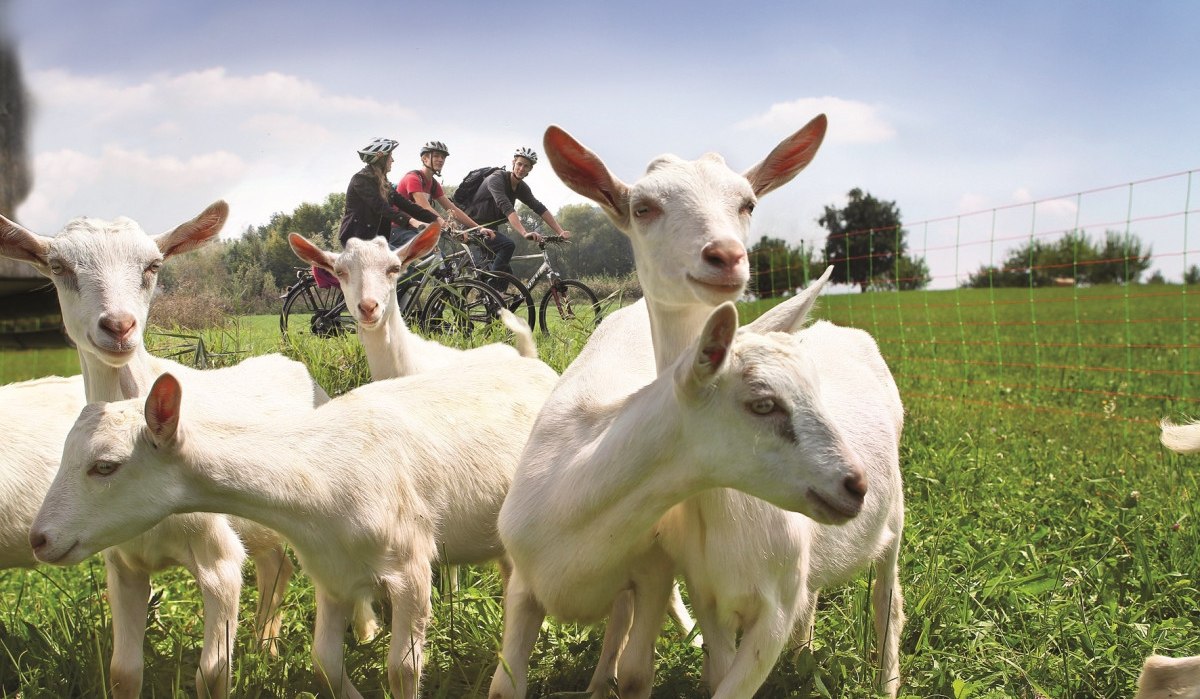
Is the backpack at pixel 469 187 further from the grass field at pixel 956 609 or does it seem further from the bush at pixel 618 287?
the grass field at pixel 956 609

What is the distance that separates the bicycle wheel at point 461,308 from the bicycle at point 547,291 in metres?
0.17

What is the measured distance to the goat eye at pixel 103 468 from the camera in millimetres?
2489

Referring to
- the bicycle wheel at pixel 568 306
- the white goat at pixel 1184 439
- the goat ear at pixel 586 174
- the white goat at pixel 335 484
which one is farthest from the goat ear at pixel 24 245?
the bicycle wheel at pixel 568 306

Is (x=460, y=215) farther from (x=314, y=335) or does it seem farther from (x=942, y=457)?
(x=942, y=457)

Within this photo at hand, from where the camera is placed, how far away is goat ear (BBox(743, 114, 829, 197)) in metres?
3.06

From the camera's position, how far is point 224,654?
291 centimetres

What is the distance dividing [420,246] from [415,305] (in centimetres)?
206

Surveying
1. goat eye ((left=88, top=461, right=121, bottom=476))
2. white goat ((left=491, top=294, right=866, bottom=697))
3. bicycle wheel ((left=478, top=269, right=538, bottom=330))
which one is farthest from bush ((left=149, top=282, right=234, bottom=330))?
white goat ((left=491, top=294, right=866, bottom=697))

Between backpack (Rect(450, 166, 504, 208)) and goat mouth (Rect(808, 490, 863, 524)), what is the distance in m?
6.92

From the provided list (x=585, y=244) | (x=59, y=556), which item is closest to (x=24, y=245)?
(x=59, y=556)

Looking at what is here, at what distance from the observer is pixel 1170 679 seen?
7.06 ft

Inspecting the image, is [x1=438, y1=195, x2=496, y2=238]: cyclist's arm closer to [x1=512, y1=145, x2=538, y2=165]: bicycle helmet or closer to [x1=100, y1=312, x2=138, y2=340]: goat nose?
[x1=512, y1=145, x2=538, y2=165]: bicycle helmet

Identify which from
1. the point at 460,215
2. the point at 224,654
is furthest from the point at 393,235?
the point at 224,654

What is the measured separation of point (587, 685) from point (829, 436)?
5.01ft
